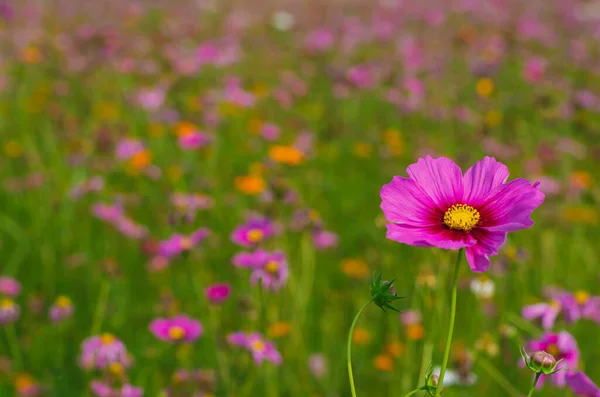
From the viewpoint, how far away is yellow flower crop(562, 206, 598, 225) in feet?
7.90

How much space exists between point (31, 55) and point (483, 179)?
3304 mm

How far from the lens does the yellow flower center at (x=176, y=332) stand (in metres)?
1.35

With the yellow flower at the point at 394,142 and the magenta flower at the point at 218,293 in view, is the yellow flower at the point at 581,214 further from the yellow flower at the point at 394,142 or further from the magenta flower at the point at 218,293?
the magenta flower at the point at 218,293

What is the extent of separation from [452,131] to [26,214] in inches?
78.6

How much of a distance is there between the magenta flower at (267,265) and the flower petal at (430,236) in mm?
673

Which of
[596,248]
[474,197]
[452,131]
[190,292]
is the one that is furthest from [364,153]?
[474,197]

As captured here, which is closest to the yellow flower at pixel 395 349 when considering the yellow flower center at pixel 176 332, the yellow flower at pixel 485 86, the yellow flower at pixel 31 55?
the yellow flower center at pixel 176 332

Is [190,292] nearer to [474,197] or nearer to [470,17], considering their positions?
[474,197]

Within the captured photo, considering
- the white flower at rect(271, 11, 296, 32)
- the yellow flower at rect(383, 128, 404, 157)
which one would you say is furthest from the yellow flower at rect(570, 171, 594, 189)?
the white flower at rect(271, 11, 296, 32)

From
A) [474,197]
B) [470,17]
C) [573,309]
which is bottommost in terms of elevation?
[470,17]

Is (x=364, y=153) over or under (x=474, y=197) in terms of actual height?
under

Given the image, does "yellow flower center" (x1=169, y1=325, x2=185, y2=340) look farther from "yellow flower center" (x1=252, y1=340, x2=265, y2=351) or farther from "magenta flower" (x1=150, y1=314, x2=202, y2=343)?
"yellow flower center" (x1=252, y1=340, x2=265, y2=351)

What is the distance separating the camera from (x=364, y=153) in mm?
3020

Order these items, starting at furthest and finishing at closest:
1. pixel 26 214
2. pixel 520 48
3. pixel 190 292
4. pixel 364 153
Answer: pixel 520 48
pixel 364 153
pixel 26 214
pixel 190 292
